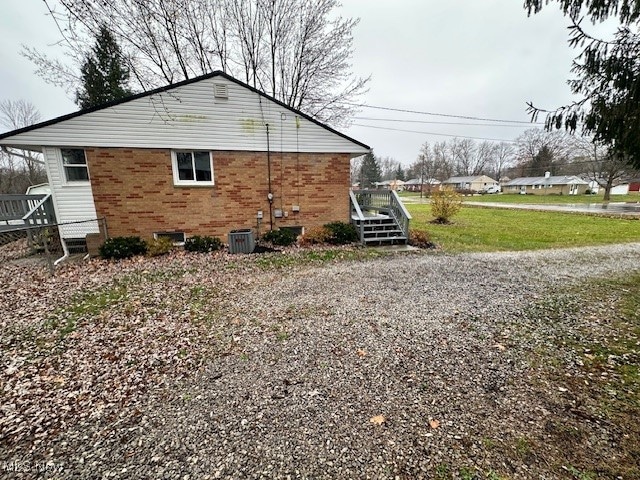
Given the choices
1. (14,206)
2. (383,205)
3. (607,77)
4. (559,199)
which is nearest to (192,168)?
(14,206)

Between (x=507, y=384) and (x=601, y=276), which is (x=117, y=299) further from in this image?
(x=601, y=276)

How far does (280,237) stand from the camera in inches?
380

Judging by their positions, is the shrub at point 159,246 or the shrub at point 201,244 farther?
the shrub at point 201,244

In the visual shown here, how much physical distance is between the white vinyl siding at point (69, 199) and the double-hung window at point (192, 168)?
2.56 metres

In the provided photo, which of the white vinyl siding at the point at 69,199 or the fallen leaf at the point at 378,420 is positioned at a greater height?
the white vinyl siding at the point at 69,199

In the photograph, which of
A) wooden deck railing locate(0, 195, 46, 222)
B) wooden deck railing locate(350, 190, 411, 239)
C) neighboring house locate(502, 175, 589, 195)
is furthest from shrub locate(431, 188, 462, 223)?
neighboring house locate(502, 175, 589, 195)

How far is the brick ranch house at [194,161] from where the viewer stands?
8258 millimetres

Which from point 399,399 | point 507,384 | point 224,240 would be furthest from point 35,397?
point 224,240

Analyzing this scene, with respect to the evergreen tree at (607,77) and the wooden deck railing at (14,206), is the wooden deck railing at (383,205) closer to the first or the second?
the evergreen tree at (607,77)

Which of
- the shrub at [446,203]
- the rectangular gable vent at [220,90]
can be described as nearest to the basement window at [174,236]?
the rectangular gable vent at [220,90]

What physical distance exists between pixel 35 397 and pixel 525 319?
6490 millimetres

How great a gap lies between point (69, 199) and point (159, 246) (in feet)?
9.94

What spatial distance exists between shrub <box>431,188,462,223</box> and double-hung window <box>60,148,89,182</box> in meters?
15.7

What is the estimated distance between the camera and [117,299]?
5344mm
